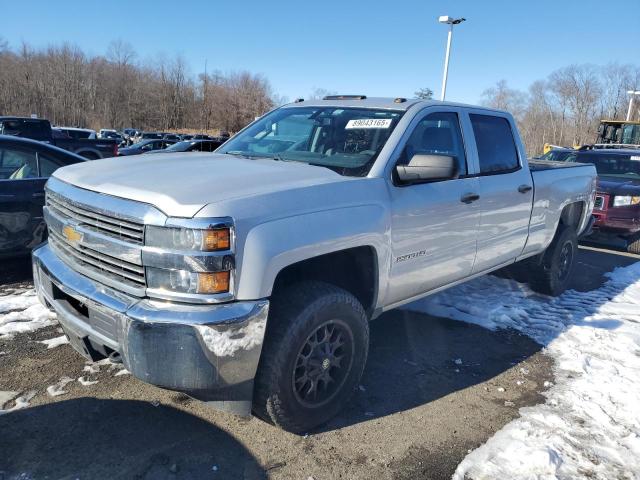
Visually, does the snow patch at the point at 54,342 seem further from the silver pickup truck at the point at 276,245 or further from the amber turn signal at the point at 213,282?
the amber turn signal at the point at 213,282

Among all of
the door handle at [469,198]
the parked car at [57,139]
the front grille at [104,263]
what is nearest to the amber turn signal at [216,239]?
the front grille at [104,263]

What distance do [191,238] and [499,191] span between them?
2.89m

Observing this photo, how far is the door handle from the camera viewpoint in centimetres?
371

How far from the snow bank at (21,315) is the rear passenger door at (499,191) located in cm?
375

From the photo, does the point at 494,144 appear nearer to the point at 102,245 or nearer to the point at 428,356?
the point at 428,356

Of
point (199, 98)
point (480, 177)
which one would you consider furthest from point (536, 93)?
point (480, 177)

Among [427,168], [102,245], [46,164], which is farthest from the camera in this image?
[46,164]

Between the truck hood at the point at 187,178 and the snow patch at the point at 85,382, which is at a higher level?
the truck hood at the point at 187,178

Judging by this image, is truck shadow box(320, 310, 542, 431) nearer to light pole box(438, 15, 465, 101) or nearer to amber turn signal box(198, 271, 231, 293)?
amber turn signal box(198, 271, 231, 293)

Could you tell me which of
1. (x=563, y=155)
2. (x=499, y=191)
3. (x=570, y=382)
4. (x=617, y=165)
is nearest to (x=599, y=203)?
(x=617, y=165)

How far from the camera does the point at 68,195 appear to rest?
2.85m

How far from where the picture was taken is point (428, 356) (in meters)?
4.10

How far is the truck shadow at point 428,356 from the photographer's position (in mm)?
3381

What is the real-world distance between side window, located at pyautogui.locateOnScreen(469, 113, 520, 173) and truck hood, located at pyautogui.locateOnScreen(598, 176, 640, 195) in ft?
16.6
